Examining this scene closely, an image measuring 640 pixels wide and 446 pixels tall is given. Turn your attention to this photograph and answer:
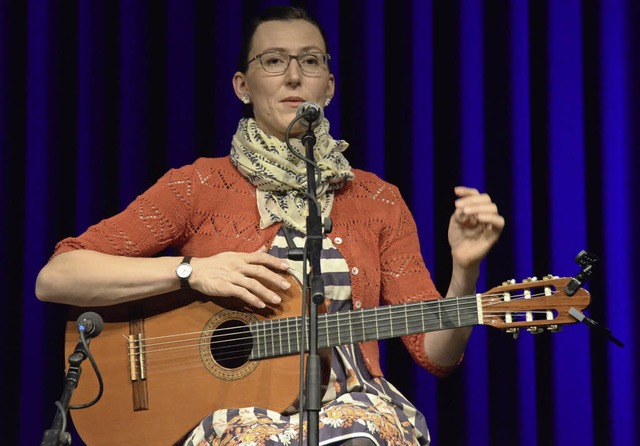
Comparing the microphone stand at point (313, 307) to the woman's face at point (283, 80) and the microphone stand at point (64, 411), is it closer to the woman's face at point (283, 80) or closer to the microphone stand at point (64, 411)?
the microphone stand at point (64, 411)

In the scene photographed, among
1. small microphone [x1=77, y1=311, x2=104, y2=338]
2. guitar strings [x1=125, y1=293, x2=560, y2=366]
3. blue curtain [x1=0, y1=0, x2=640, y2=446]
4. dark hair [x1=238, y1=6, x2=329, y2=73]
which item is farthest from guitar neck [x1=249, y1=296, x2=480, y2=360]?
blue curtain [x1=0, y1=0, x2=640, y2=446]

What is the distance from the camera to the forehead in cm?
237

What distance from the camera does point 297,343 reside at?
6.61 ft

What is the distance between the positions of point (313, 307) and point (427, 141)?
1619 millimetres

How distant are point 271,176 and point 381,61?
3.41 feet

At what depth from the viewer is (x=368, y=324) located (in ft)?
6.43

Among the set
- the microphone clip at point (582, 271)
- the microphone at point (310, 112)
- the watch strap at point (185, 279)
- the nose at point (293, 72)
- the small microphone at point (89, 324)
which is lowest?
the small microphone at point (89, 324)

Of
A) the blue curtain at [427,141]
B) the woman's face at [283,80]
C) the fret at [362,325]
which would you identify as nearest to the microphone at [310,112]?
the fret at [362,325]

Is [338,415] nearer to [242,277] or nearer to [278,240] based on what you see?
[242,277]

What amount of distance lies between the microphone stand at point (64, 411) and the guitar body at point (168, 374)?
406 mm

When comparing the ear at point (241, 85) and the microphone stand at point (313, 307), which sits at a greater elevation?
the ear at point (241, 85)

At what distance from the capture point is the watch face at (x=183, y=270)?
82.1 inches

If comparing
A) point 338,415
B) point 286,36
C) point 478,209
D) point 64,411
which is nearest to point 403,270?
point 478,209

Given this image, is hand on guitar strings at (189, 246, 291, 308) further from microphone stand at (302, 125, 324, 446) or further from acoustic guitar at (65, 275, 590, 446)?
microphone stand at (302, 125, 324, 446)
